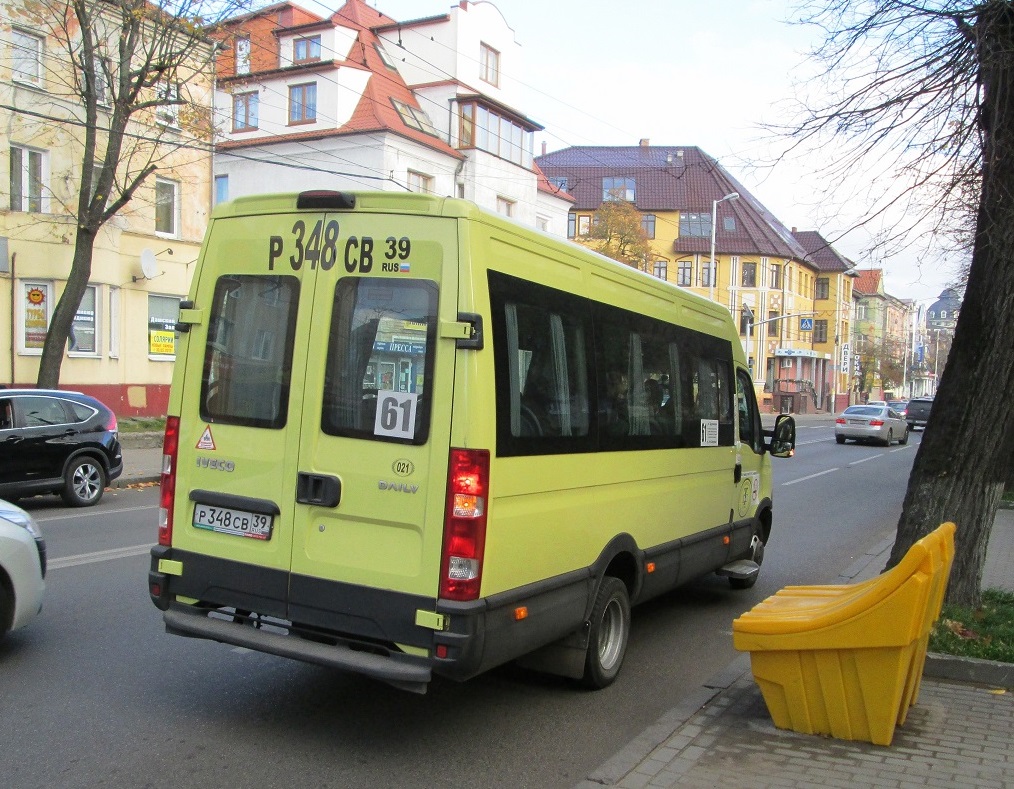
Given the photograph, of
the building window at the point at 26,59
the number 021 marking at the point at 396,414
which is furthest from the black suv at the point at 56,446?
the building window at the point at 26,59

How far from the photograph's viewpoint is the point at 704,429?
7.61 m

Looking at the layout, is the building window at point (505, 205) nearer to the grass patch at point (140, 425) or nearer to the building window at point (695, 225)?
the grass patch at point (140, 425)

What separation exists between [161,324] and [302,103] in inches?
499

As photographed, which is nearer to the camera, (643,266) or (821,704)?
(821,704)

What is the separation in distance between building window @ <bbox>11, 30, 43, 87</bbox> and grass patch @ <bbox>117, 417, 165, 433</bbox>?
847 cm

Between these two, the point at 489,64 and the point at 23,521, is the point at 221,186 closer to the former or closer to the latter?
the point at 489,64

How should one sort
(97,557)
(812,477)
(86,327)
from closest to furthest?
1. (97,557)
2. (812,477)
3. (86,327)

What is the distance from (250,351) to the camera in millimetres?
5082

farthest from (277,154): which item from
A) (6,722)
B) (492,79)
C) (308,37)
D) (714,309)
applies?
(6,722)

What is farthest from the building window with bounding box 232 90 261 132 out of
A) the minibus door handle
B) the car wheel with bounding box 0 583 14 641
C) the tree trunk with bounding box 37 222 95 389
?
the minibus door handle

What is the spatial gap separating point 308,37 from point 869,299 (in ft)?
255

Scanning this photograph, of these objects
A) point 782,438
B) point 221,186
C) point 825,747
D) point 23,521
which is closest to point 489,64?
point 221,186

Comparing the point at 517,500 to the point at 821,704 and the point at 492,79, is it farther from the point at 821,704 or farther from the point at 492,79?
the point at 492,79

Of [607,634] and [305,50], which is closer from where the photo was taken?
[607,634]
